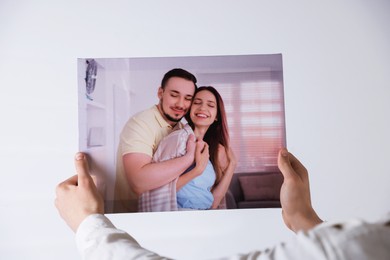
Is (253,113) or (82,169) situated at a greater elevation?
(253,113)

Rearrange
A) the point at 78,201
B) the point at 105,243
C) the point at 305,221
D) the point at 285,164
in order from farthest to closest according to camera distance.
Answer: the point at 285,164
the point at 305,221
the point at 78,201
the point at 105,243

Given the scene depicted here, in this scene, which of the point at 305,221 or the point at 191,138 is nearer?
the point at 305,221

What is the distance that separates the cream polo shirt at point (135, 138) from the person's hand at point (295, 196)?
0.45 meters

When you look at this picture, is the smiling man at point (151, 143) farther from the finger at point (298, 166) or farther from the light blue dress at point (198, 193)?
the finger at point (298, 166)

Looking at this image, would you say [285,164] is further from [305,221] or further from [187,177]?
[187,177]

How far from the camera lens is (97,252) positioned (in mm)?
576

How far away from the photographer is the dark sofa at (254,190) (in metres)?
1.42

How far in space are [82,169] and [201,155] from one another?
444 mm

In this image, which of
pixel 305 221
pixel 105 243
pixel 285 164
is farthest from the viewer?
pixel 285 164

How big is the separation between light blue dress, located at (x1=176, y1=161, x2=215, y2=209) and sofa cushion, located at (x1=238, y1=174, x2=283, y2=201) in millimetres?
117

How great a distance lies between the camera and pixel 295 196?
1.29 metres

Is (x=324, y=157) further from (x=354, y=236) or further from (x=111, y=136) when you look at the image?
(x=354, y=236)

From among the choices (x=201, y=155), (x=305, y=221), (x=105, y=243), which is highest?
(x=201, y=155)

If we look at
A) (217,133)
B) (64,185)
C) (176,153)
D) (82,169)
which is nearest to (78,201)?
(64,185)
